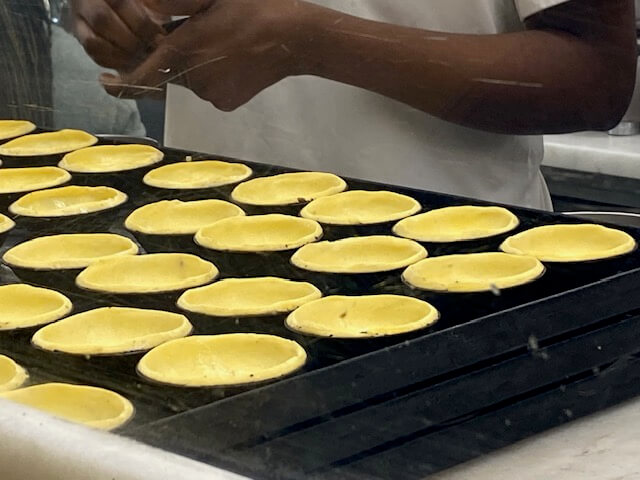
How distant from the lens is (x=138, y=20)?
3.57ft

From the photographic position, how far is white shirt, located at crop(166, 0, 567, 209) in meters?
1.04

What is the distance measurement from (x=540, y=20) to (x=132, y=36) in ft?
1.39

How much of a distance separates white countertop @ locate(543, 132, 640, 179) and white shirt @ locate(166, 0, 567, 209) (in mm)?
27

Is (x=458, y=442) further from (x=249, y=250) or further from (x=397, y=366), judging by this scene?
(x=249, y=250)

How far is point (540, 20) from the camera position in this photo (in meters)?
1.02

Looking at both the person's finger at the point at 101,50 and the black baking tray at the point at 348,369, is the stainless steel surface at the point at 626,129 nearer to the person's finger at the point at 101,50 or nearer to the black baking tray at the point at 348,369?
the black baking tray at the point at 348,369

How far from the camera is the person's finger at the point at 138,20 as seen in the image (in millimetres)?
1080

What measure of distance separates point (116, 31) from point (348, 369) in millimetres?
681

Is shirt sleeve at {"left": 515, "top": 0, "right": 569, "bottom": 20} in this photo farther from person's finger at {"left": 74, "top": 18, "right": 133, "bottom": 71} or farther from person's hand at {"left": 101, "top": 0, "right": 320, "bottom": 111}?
person's finger at {"left": 74, "top": 18, "right": 133, "bottom": 71}

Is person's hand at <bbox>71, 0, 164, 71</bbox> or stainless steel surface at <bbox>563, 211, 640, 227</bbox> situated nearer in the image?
stainless steel surface at <bbox>563, 211, 640, 227</bbox>

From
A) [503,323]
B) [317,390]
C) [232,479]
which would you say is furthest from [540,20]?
[232,479]

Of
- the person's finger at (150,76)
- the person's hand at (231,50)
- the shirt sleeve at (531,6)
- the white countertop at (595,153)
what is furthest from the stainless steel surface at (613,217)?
the person's finger at (150,76)

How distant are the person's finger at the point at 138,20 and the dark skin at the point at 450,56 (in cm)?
1

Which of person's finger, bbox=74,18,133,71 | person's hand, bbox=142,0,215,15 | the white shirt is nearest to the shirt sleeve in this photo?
the white shirt
